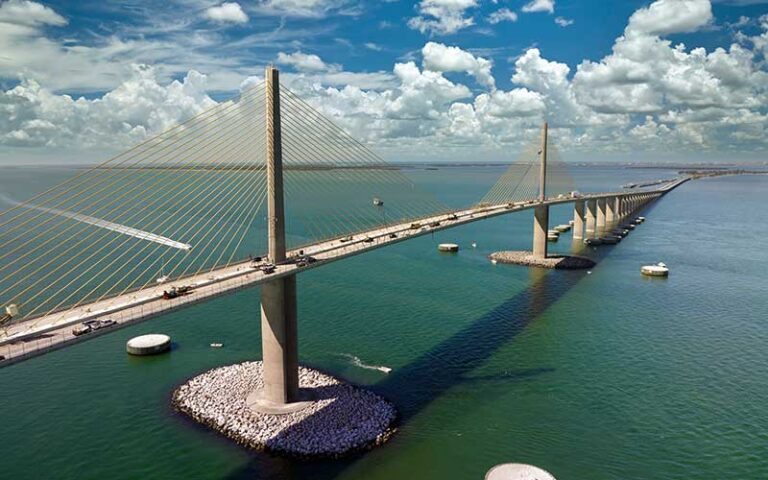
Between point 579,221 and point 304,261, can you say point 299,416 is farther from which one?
point 579,221

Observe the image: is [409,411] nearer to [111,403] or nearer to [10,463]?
[111,403]

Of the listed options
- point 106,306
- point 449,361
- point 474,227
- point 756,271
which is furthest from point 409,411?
point 474,227

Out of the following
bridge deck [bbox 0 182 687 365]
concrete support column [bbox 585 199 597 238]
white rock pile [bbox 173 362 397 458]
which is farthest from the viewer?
concrete support column [bbox 585 199 597 238]

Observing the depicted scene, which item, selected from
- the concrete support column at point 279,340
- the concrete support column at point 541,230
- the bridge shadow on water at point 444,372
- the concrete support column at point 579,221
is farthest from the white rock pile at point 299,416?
the concrete support column at point 579,221

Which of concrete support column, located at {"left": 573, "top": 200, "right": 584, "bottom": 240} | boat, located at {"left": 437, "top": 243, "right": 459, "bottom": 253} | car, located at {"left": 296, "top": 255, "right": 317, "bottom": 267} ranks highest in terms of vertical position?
car, located at {"left": 296, "top": 255, "right": 317, "bottom": 267}

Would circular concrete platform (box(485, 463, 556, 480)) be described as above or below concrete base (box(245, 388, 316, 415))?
below

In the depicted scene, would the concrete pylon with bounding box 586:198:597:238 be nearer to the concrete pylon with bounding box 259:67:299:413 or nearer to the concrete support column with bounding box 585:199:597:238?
the concrete support column with bounding box 585:199:597:238

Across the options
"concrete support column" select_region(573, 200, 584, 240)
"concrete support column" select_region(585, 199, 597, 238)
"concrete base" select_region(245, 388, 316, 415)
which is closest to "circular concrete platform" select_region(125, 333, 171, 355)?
"concrete base" select_region(245, 388, 316, 415)
